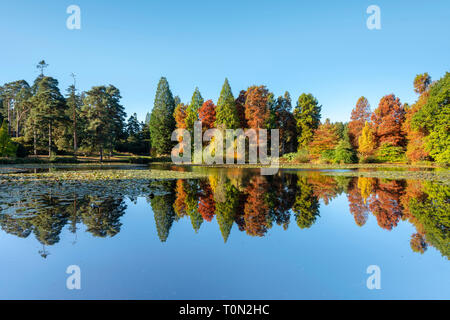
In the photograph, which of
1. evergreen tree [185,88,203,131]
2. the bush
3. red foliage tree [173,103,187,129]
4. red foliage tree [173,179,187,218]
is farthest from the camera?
red foliage tree [173,103,187,129]

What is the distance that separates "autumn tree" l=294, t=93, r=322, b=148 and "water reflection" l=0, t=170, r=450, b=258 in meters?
29.7

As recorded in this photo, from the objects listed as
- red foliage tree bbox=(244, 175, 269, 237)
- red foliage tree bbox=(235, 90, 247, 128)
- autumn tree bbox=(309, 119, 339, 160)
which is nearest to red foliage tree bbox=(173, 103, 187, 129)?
red foliage tree bbox=(235, 90, 247, 128)

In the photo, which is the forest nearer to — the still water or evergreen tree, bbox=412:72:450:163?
evergreen tree, bbox=412:72:450:163

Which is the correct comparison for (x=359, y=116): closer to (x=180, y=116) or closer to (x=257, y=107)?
(x=257, y=107)

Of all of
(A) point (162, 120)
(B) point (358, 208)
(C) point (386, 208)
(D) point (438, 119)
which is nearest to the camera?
(C) point (386, 208)

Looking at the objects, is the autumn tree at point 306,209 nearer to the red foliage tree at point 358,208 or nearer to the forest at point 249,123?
the red foliage tree at point 358,208

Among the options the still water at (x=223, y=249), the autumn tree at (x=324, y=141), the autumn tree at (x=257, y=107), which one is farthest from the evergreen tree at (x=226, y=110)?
the still water at (x=223, y=249)

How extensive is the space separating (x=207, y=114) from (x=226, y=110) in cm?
396

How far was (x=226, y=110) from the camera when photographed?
33.0 metres

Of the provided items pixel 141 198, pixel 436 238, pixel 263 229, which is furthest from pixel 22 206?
pixel 436 238

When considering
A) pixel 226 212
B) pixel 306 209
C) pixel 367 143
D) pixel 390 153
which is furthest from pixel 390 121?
pixel 226 212

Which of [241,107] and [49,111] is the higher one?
[241,107]

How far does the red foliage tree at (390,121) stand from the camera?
3167cm

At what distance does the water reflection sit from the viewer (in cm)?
442
